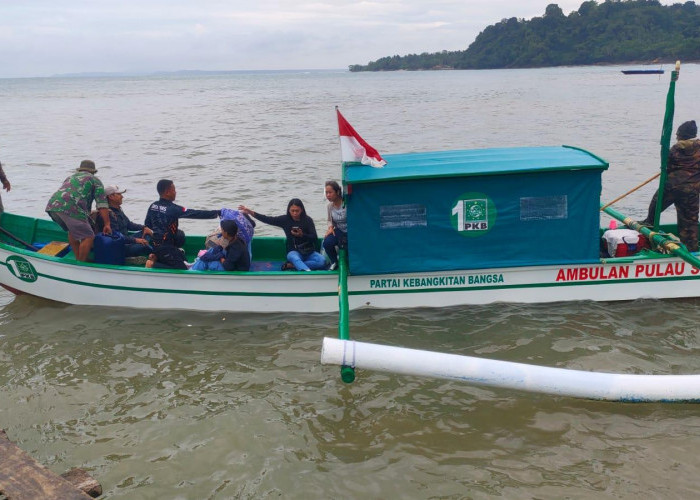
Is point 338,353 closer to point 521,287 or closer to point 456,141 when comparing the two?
point 521,287

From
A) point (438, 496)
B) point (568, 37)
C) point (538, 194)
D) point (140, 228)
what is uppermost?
point (568, 37)

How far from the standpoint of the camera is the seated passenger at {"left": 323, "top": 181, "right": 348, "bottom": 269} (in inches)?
343

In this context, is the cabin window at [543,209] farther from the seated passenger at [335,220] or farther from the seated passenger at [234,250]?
the seated passenger at [234,250]

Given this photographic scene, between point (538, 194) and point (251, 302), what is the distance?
4.27m

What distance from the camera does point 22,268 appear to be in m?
9.77

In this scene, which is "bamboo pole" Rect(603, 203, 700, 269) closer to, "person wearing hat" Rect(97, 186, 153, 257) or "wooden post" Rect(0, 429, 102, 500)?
"person wearing hat" Rect(97, 186, 153, 257)

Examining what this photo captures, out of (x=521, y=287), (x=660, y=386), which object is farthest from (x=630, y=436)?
(x=521, y=287)

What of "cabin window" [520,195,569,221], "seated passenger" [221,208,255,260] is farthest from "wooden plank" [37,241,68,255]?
"cabin window" [520,195,569,221]

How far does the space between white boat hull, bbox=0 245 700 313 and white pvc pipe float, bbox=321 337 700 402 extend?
281cm

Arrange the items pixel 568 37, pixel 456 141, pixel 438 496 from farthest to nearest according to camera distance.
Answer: pixel 568 37 → pixel 456 141 → pixel 438 496

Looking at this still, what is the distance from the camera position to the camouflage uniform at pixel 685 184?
9109 mm

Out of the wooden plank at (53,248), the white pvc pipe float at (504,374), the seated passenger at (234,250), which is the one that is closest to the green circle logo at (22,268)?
the wooden plank at (53,248)

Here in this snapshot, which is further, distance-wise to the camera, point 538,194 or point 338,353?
point 538,194

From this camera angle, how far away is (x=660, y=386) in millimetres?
6055
